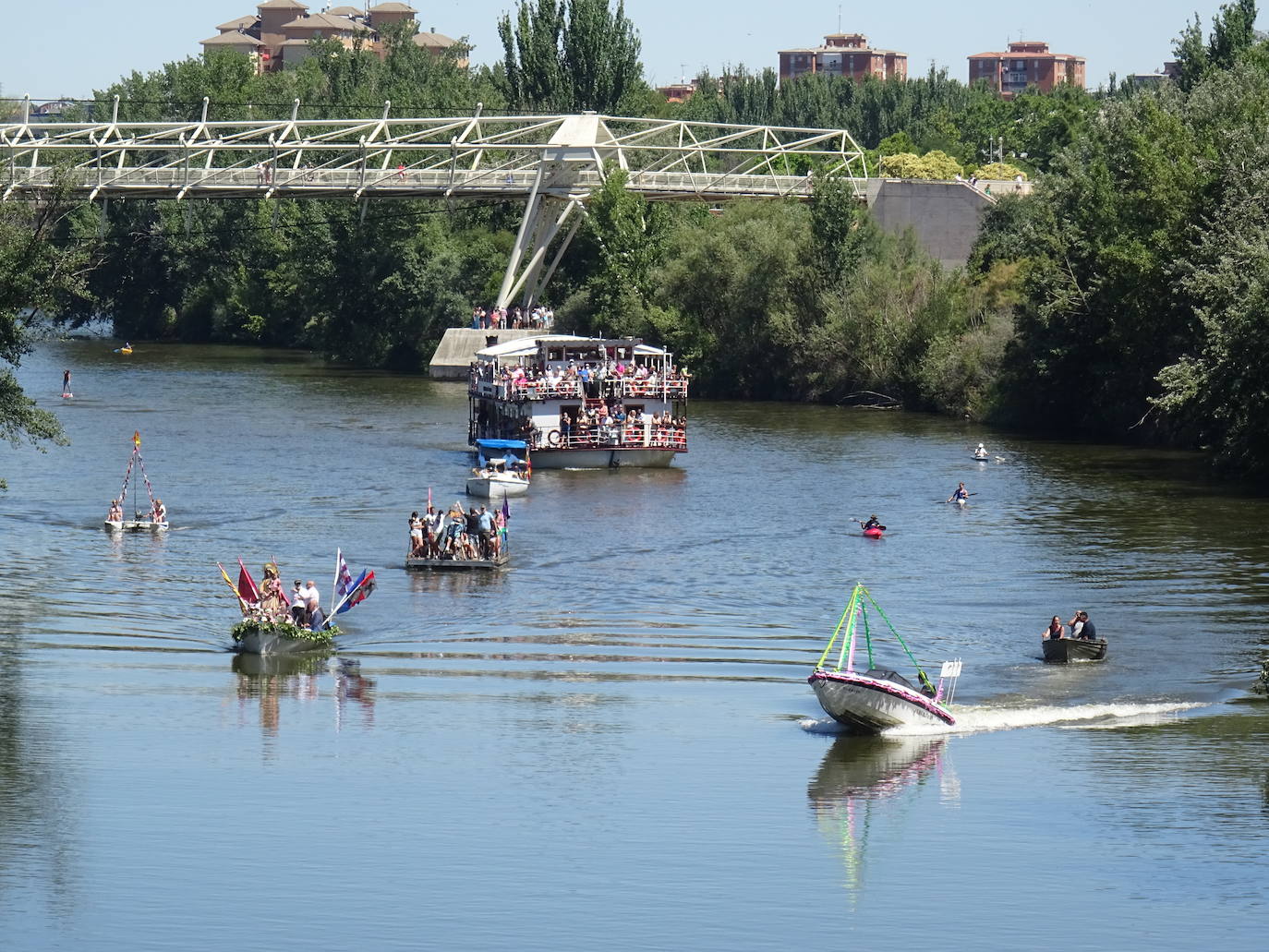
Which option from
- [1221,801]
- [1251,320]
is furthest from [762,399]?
[1221,801]

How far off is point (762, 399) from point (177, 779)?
7280 centimetres

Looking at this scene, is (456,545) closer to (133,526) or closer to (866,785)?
(133,526)

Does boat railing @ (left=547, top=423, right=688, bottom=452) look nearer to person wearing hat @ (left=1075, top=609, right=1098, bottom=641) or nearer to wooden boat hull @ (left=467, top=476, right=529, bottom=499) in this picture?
wooden boat hull @ (left=467, top=476, right=529, bottom=499)

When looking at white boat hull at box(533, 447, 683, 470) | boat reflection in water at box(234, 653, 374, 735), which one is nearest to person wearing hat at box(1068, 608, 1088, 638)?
boat reflection in water at box(234, 653, 374, 735)

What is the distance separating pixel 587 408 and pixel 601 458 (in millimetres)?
2457

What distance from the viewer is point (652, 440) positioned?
75.2 meters

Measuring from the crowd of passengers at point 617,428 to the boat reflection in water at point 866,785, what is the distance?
4060cm

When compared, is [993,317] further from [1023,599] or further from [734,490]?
[1023,599]

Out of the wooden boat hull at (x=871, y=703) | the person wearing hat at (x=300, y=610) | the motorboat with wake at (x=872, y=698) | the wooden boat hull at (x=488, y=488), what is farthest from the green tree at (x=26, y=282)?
the wooden boat hull at (x=488, y=488)

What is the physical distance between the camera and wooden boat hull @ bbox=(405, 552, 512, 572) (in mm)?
51750

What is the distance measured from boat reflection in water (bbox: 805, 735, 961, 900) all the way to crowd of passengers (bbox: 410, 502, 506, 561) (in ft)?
62.2

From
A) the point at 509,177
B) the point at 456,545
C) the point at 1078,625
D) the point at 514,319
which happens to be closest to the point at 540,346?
the point at 456,545

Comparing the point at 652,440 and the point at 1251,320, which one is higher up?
the point at 1251,320

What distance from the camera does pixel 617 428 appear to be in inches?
2985
